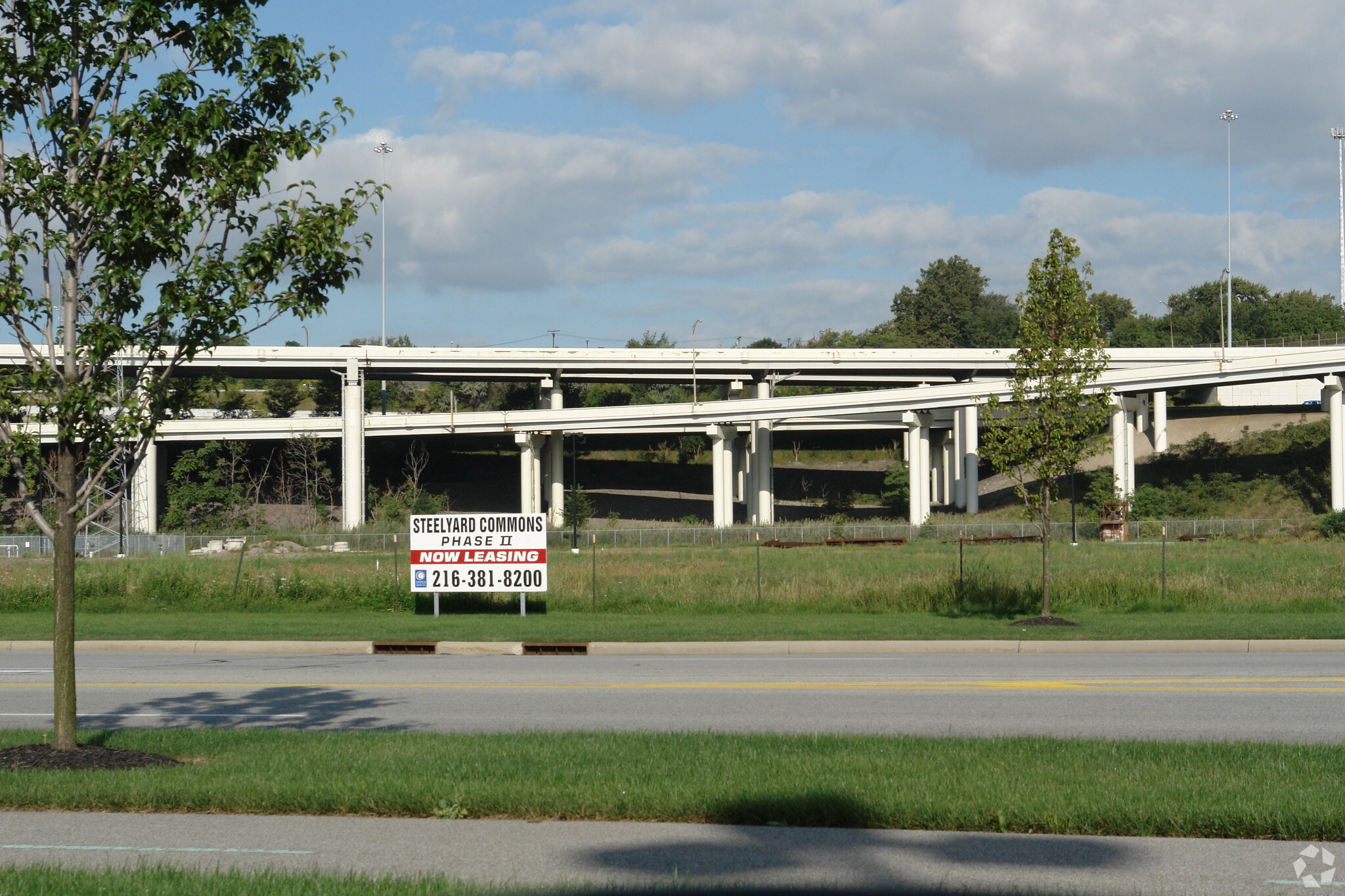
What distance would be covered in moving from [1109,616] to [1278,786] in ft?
55.2

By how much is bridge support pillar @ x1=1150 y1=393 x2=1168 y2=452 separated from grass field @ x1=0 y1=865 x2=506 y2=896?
248 feet

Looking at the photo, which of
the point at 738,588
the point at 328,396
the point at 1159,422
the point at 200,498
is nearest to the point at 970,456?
the point at 1159,422

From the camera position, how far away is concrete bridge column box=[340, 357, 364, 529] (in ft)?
214

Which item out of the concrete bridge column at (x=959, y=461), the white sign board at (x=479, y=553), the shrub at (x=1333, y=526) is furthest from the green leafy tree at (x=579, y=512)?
the white sign board at (x=479, y=553)

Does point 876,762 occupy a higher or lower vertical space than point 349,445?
lower

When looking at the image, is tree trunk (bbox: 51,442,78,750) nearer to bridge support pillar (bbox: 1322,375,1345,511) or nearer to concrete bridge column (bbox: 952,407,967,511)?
concrete bridge column (bbox: 952,407,967,511)

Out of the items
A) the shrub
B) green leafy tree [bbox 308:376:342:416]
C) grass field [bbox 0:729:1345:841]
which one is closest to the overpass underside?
the shrub

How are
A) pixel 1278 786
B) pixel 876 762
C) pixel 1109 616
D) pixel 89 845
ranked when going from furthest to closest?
pixel 1109 616, pixel 876 762, pixel 1278 786, pixel 89 845

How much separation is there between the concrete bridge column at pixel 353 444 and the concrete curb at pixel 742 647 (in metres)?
44.0

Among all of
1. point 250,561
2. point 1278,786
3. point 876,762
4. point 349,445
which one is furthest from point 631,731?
point 349,445

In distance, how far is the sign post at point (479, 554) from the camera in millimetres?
27078

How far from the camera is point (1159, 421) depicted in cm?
7656

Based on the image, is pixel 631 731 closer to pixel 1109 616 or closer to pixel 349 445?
Answer: pixel 1109 616

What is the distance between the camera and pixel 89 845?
7.50m
